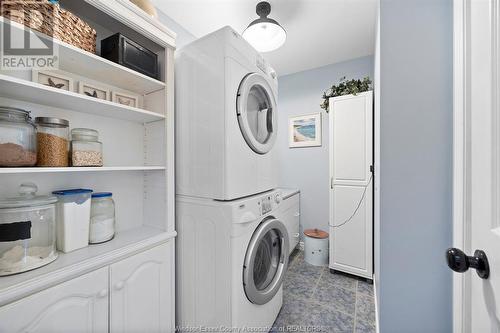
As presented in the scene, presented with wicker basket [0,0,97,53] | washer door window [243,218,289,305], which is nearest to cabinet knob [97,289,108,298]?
washer door window [243,218,289,305]

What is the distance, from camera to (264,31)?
161 cm

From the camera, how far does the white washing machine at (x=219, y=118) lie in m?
1.08

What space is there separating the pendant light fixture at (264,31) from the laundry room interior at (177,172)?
16 millimetres

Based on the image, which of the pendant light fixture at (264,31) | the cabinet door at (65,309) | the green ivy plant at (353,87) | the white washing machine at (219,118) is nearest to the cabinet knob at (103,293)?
the cabinet door at (65,309)

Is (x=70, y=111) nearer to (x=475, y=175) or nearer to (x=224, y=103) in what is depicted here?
(x=224, y=103)

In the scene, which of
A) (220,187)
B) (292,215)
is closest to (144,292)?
(220,187)

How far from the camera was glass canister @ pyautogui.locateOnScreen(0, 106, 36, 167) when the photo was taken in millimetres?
751

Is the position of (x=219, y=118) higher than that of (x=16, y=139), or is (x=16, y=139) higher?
(x=219, y=118)

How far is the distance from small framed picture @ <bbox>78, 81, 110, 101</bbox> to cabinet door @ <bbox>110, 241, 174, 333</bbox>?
37.1 inches

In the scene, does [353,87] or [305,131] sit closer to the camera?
[353,87]

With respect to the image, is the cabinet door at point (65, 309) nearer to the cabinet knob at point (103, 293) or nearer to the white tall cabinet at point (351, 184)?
the cabinet knob at point (103, 293)

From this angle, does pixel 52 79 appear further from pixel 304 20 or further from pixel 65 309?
pixel 304 20

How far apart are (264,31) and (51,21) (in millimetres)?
1332

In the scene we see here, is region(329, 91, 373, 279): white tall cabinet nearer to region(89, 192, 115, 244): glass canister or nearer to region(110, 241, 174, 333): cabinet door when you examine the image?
A: region(110, 241, 174, 333): cabinet door
